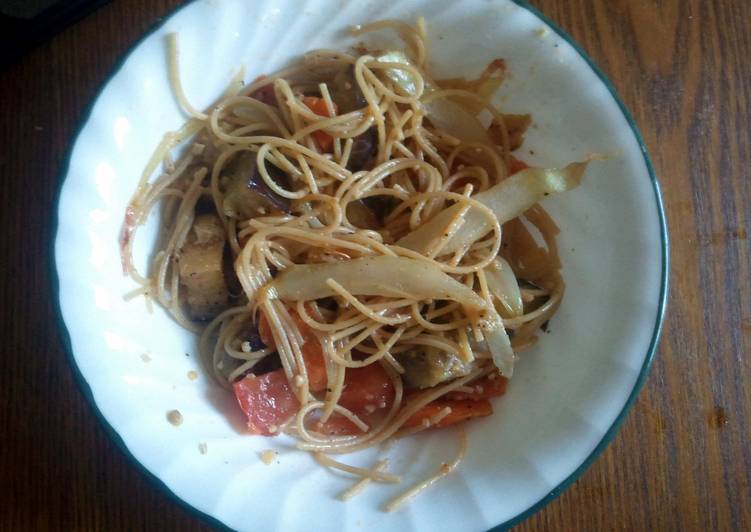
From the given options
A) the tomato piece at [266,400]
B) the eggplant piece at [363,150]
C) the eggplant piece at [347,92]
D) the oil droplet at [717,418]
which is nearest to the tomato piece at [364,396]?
the tomato piece at [266,400]

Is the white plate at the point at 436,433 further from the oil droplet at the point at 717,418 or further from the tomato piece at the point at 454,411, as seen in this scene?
the oil droplet at the point at 717,418

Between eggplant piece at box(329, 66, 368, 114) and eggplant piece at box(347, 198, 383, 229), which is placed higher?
eggplant piece at box(329, 66, 368, 114)

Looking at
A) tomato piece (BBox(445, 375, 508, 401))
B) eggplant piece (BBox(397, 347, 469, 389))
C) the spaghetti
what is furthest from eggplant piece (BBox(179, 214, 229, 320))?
tomato piece (BBox(445, 375, 508, 401))

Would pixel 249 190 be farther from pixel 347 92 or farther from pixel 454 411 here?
pixel 454 411

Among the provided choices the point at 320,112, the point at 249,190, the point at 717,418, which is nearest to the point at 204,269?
the point at 249,190

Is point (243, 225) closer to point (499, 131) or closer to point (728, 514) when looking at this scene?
point (499, 131)

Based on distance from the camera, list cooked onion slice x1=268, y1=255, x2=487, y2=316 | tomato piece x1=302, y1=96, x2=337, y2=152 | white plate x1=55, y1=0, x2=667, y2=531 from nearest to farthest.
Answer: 1. white plate x1=55, y1=0, x2=667, y2=531
2. cooked onion slice x1=268, y1=255, x2=487, y2=316
3. tomato piece x1=302, y1=96, x2=337, y2=152

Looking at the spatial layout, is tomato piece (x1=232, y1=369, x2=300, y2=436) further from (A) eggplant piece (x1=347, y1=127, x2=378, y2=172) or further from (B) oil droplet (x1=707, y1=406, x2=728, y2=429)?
(B) oil droplet (x1=707, y1=406, x2=728, y2=429)
